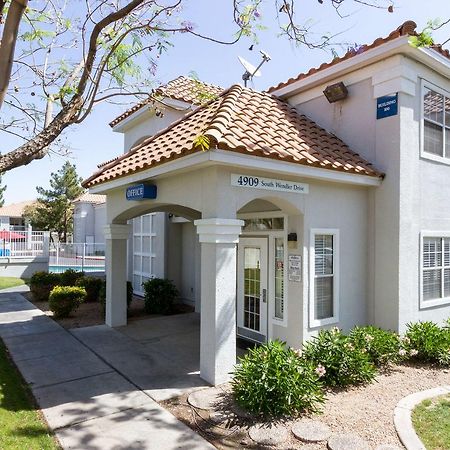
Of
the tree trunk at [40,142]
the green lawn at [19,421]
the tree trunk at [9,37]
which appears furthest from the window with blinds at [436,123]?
the green lawn at [19,421]

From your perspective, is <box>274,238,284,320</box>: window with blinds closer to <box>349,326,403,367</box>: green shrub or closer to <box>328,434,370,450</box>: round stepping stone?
<box>349,326,403,367</box>: green shrub

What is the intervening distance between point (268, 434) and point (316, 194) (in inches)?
174

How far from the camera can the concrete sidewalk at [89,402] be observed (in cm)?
476

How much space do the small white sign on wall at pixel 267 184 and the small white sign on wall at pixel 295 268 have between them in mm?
1285

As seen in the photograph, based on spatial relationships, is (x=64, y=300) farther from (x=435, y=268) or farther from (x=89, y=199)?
(x=89, y=199)

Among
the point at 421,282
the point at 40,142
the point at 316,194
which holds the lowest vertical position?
the point at 421,282

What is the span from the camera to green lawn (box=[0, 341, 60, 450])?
4562mm

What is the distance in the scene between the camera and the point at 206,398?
19.1ft

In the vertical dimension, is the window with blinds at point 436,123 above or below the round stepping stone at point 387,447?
above

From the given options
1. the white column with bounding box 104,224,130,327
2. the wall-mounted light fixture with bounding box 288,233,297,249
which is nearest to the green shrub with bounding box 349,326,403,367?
the wall-mounted light fixture with bounding box 288,233,297,249

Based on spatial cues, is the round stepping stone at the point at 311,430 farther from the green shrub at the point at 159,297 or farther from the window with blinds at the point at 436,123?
the green shrub at the point at 159,297

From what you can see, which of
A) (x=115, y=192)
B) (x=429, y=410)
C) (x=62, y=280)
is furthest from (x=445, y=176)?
(x=62, y=280)

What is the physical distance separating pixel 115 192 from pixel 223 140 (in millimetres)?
4686

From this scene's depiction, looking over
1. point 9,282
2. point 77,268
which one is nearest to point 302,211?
point 77,268
